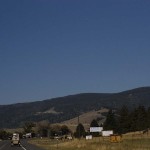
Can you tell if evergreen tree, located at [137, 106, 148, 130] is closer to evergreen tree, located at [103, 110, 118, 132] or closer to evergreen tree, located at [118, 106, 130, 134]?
evergreen tree, located at [118, 106, 130, 134]

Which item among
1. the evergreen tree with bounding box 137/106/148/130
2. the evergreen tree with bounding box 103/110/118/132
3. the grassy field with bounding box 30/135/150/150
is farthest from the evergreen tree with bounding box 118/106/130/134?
the grassy field with bounding box 30/135/150/150

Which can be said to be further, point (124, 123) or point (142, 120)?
point (124, 123)

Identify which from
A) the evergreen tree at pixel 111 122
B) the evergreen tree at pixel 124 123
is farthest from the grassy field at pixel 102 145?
the evergreen tree at pixel 111 122

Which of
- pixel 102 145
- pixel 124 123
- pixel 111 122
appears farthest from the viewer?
pixel 111 122

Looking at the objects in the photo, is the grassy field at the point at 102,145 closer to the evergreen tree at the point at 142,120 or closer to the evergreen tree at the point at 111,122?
the evergreen tree at the point at 142,120

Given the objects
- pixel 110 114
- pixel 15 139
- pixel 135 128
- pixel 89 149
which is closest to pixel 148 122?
pixel 135 128

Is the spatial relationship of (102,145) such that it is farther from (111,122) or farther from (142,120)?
(111,122)

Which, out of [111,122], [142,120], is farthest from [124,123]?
[111,122]

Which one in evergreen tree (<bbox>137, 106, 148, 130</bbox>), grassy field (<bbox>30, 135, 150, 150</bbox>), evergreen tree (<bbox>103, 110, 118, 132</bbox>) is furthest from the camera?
evergreen tree (<bbox>103, 110, 118, 132</bbox>)

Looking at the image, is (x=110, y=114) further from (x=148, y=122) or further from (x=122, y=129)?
(x=148, y=122)

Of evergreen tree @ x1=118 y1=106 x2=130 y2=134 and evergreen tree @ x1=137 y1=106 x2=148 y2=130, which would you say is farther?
evergreen tree @ x1=118 y1=106 x2=130 y2=134

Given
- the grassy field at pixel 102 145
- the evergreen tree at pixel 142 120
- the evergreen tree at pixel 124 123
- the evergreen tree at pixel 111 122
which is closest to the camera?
the grassy field at pixel 102 145

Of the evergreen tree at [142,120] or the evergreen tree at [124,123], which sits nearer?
the evergreen tree at [142,120]

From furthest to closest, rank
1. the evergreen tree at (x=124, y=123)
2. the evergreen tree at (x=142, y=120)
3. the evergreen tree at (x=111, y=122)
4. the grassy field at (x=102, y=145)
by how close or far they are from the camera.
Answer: the evergreen tree at (x=111, y=122), the evergreen tree at (x=124, y=123), the evergreen tree at (x=142, y=120), the grassy field at (x=102, y=145)
